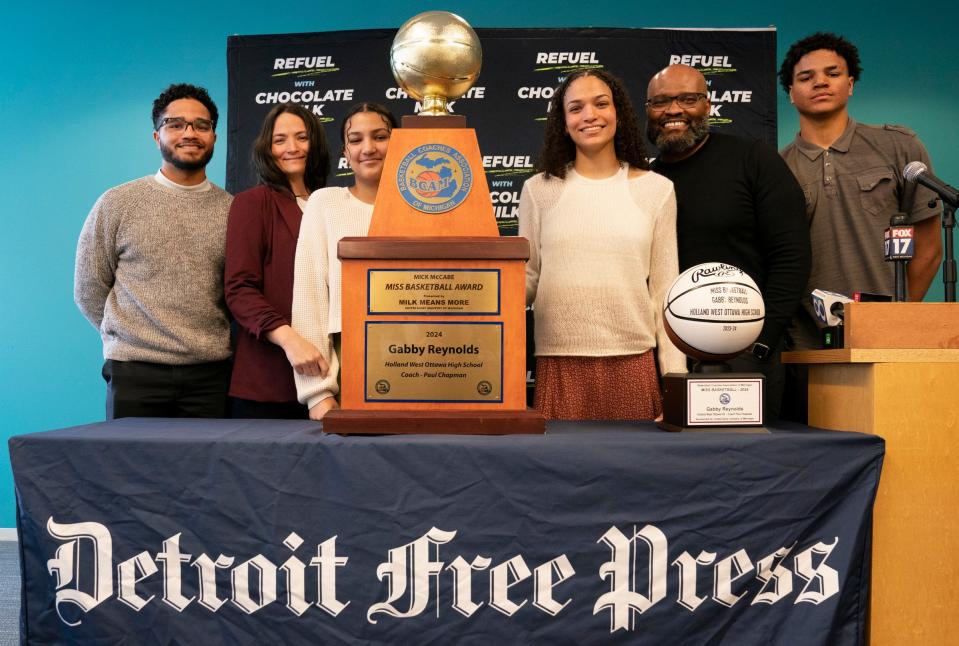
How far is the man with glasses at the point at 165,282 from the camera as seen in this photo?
2.15 meters

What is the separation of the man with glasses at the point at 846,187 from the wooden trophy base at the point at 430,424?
111 cm

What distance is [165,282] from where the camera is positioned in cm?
218

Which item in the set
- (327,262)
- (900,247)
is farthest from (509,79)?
(900,247)

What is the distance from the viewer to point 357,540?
1.27 m

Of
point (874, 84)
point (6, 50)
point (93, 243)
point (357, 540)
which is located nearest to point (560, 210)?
point (357, 540)

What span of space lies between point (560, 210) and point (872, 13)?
9.59 ft

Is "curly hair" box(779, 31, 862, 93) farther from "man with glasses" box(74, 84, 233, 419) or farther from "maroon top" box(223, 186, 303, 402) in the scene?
"man with glasses" box(74, 84, 233, 419)

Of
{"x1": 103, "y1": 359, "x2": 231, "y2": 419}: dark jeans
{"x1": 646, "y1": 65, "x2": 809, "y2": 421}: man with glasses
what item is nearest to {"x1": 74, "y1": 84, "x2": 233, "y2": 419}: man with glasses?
{"x1": 103, "y1": 359, "x2": 231, "y2": 419}: dark jeans

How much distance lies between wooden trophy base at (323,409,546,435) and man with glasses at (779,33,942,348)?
43.7 inches

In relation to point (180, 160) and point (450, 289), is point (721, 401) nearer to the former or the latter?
point (450, 289)

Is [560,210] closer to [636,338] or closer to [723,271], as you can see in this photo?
[636,338]

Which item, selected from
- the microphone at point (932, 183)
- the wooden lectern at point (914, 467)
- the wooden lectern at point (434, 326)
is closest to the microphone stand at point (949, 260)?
the microphone at point (932, 183)

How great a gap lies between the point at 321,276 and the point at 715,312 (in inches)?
35.1

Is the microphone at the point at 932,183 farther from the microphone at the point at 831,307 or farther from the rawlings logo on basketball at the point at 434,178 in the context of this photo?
the rawlings logo on basketball at the point at 434,178
